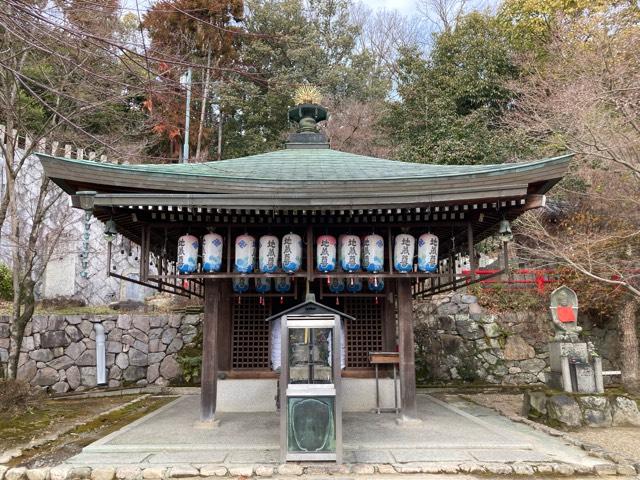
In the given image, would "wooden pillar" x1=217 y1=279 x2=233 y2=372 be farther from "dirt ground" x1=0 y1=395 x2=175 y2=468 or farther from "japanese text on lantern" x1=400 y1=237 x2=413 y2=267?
"japanese text on lantern" x1=400 y1=237 x2=413 y2=267

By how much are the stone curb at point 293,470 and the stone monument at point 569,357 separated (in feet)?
11.9

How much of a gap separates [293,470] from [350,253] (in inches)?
128

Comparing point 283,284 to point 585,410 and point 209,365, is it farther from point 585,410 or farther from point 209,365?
point 585,410

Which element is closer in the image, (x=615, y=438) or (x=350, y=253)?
(x=350, y=253)

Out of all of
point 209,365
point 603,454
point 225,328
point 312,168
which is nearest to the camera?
point 603,454

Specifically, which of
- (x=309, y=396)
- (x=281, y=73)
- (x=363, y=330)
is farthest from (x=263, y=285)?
(x=281, y=73)

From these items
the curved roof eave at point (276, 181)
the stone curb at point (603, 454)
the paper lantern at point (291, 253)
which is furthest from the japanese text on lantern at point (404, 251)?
the stone curb at point (603, 454)

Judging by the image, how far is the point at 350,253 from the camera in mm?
7363

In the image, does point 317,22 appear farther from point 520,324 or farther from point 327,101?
point 520,324

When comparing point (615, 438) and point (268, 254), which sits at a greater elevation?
point (268, 254)

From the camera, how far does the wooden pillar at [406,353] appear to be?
Result: 7.77 m

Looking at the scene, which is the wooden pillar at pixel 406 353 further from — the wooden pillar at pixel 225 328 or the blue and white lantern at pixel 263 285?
the wooden pillar at pixel 225 328

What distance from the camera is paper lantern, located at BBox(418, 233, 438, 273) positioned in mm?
7469

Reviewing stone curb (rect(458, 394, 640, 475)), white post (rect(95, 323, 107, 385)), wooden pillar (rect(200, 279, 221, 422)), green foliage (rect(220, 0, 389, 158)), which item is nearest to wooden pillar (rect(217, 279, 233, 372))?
wooden pillar (rect(200, 279, 221, 422))
